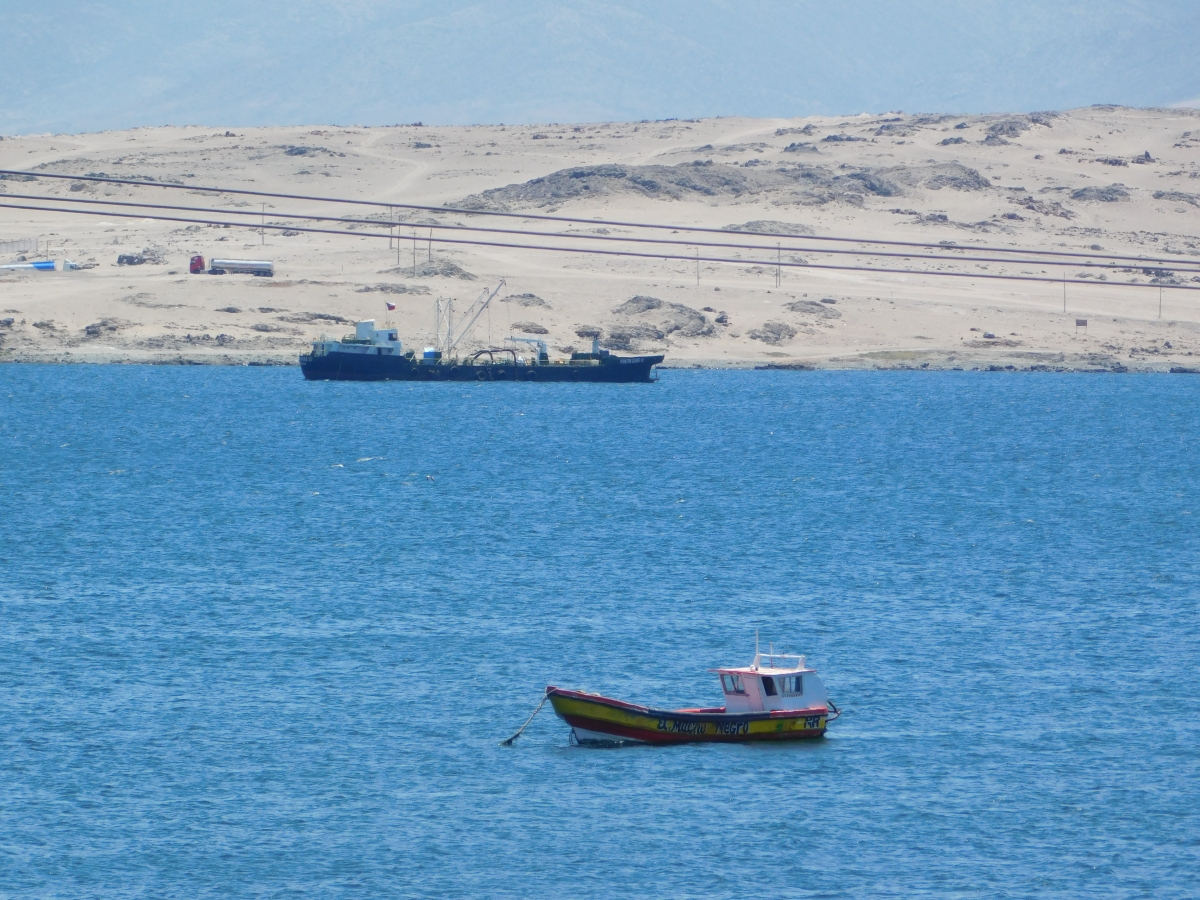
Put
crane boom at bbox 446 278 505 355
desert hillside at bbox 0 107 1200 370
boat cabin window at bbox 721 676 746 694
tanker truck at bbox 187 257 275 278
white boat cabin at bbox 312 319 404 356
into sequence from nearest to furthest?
1. boat cabin window at bbox 721 676 746 694
2. white boat cabin at bbox 312 319 404 356
3. crane boom at bbox 446 278 505 355
4. desert hillside at bbox 0 107 1200 370
5. tanker truck at bbox 187 257 275 278

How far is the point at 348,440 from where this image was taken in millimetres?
100250

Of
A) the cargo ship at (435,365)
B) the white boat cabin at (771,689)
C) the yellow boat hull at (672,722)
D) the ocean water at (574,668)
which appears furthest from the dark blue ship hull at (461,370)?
the yellow boat hull at (672,722)

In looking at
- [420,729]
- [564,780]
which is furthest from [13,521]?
[564,780]

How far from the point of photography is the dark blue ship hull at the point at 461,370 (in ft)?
433

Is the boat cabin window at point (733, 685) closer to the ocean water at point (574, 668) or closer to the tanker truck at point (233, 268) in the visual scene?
the ocean water at point (574, 668)

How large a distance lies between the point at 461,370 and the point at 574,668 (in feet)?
307

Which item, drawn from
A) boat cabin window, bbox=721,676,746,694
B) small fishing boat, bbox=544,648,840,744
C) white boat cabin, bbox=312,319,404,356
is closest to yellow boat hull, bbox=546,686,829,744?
small fishing boat, bbox=544,648,840,744

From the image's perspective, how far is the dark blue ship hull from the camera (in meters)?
132

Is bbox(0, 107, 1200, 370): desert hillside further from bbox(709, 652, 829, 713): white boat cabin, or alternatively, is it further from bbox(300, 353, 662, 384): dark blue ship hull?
Result: bbox(709, 652, 829, 713): white boat cabin

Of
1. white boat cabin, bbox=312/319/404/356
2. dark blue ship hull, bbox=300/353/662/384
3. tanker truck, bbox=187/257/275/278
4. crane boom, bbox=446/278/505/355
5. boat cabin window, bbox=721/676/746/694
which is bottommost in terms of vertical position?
boat cabin window, bbox=721/676/746/694

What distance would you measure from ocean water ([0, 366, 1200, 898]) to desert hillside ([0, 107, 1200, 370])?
159 ft

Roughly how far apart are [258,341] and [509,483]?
62.3 metres

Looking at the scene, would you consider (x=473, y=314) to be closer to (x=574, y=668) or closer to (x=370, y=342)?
(x=370, y=342)

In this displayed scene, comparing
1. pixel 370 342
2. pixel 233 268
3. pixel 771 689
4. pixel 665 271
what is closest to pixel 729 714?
pixel 771 689
